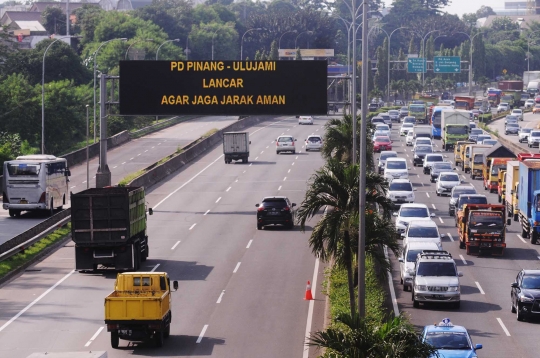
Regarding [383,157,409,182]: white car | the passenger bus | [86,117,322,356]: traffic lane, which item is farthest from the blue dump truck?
the passenger bus

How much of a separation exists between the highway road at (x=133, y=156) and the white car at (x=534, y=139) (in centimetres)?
2853

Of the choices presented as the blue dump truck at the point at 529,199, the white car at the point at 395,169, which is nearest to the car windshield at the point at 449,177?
the white car at the point at 395,169

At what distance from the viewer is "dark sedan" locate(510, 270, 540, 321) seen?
29.2 meters

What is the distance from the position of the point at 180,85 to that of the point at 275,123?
6551cm

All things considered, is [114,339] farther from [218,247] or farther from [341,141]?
[341,141]

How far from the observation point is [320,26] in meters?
188

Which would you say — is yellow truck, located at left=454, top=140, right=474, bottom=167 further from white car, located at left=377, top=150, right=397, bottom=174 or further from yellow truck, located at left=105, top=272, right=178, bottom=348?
yellow truck, located at left=105, top=272, right=178, bottom=348

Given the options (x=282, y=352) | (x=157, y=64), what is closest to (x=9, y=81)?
(x=157, y=64)

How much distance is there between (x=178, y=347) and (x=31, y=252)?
15.3 m

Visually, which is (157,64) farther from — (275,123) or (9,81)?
(275,123)

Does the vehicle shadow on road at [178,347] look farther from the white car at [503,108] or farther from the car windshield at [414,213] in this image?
the white car at [503,108]

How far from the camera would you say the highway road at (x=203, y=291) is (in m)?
25.8

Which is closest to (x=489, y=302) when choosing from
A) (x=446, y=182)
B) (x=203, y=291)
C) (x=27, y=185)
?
(x=203, y=291)

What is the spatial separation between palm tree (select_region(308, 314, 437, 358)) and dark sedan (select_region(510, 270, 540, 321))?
44.2ft
